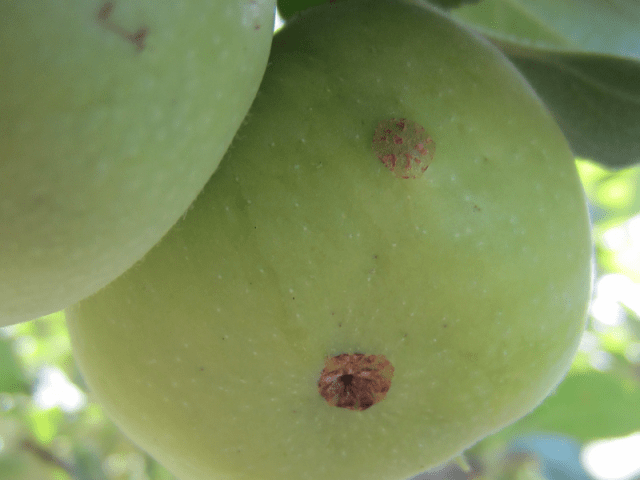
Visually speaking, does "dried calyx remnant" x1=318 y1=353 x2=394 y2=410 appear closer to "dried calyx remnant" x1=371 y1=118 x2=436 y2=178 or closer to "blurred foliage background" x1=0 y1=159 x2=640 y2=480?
"dried calyx remnant" x1=371 y1=118 x2=436 y2=178

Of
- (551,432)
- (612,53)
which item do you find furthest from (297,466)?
(551,432)

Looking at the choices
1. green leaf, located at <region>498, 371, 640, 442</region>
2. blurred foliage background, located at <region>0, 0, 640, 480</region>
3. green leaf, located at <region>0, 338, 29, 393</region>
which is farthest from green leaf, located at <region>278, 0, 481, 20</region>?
green leaf, located at <region>0, 338, 29, 393</region>

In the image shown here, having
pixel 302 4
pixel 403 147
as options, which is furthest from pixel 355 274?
pixel 302 4

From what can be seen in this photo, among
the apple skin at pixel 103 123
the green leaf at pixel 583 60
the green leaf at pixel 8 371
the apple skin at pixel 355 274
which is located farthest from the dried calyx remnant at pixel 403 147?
the green leaf at pixel 8 371

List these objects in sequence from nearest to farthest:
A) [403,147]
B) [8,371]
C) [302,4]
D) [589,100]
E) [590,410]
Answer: [403,147], [302,4], [589,100], [590,410], [8,371]

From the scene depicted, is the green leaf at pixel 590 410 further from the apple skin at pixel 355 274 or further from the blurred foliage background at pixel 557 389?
the apple skin at pixel 355 274

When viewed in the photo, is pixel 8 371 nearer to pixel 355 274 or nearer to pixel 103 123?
pixel 355 274
